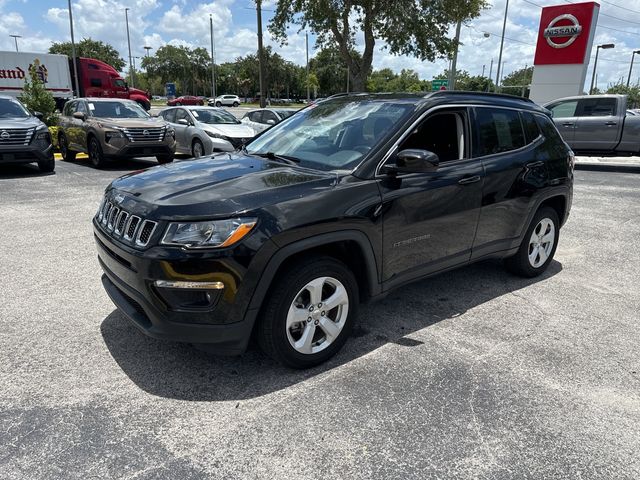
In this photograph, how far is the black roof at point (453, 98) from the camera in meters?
3.77

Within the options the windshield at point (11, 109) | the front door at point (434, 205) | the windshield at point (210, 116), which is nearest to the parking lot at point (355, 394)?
the front door at point (434, 205)

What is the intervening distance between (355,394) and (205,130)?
10.4m

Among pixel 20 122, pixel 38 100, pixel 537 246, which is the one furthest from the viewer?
pixel 38 100

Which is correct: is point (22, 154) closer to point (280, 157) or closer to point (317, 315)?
point (280, 157)

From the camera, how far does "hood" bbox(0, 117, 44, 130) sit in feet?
31.8

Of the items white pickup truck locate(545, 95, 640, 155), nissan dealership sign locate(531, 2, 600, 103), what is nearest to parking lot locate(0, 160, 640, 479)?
white pickup truck locate(545, 95, 640, 155)

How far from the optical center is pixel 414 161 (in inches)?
124

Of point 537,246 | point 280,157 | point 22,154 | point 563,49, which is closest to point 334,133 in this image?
point 280,157

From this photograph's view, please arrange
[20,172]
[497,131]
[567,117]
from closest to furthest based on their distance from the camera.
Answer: [497,131], [20,172], [567,117]

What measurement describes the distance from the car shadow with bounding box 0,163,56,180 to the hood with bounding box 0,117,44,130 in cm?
105

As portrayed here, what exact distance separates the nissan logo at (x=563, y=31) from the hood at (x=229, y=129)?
1869cm

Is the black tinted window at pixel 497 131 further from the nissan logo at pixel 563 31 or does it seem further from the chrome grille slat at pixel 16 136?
the nissan logo at pixel 563 31

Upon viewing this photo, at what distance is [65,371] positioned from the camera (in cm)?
302

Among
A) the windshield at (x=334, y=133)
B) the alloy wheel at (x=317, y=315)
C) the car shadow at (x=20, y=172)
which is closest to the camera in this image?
the alloy wheel at (x=317, y=315)
